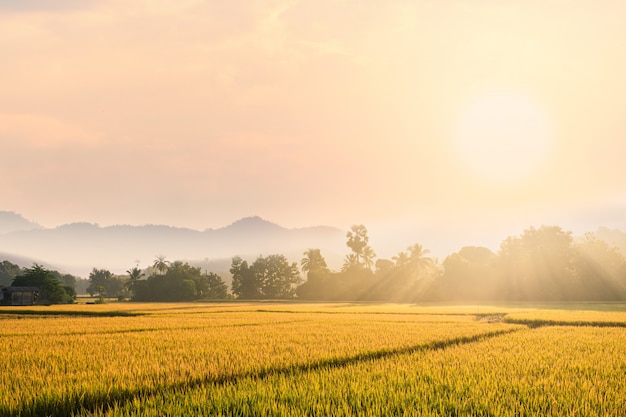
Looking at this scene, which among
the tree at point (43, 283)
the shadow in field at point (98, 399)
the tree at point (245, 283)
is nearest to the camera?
the shadow in field at point (98, 399)

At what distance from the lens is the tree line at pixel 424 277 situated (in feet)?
226

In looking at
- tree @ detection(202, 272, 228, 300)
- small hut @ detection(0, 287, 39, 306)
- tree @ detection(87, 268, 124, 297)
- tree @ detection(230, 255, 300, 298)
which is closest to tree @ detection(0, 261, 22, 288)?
tree @ detection(87, 268, 124, 297)

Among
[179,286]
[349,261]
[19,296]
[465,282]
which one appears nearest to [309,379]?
[19,296]

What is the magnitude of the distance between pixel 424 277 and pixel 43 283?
6669 centimetres

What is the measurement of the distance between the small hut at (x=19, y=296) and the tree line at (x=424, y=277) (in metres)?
3.94

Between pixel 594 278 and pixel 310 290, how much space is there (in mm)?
48622

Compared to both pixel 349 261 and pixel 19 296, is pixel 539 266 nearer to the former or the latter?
pixel 349 261

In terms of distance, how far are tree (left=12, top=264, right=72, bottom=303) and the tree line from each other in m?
0.14

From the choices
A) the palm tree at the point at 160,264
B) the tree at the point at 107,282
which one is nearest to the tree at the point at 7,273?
the tree at the point at 107,282

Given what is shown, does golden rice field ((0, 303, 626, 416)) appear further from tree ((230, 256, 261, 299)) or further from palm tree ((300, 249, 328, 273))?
tree ((230, 256, 261, 299))

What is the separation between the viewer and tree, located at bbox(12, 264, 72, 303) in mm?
72625

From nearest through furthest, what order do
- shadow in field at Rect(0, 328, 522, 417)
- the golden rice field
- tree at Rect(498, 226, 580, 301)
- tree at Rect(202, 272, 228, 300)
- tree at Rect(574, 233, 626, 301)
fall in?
the golden rice field
shadow in field at Rect(0, 328, 522, 417)
tree at Rect(574, 233, 626, 301)
tree at Rect(498, 226, 580, 301)
tree at Rect(202, 272, 228, 300)

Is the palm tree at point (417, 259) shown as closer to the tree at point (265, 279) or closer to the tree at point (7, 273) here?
the tree at point (265, 279)

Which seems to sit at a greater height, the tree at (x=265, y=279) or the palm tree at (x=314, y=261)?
the palm tree at (x=314, y=261)
